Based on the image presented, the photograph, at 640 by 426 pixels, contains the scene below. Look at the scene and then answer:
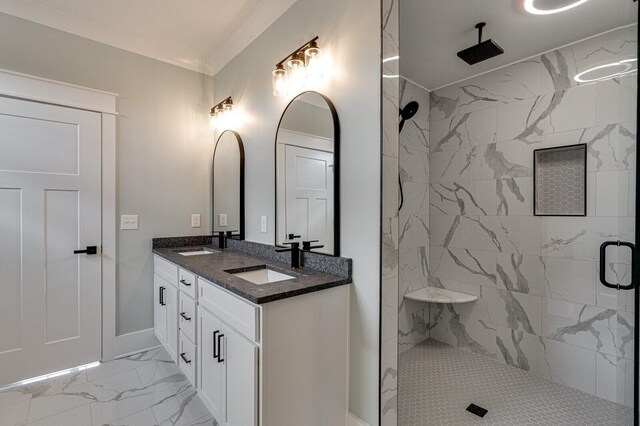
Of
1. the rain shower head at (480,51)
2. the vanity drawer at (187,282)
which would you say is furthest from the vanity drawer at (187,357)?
the rain shower head at (480,51)

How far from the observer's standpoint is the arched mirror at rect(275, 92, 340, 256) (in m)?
1.66

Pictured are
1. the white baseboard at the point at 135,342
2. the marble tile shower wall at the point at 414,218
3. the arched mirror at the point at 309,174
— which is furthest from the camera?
the marble tile shower wall at the point at 414,218

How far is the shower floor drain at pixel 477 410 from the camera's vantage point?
1.80 metres

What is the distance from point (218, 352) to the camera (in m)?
1.52

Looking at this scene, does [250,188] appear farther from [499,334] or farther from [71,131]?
[499,334]

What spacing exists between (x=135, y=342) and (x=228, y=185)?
1.61 meters

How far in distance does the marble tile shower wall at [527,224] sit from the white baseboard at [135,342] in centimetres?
266

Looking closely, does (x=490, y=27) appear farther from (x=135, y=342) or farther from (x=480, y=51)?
(x=135, y=342)

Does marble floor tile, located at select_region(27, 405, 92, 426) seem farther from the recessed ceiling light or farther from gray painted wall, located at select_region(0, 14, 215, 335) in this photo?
the recessed ceiling light

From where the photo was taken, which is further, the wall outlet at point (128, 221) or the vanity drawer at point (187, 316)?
the wall outlet at point (128, 221)

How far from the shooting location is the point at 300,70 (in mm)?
1813

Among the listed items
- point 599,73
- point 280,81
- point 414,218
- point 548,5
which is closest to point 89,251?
point 280,81

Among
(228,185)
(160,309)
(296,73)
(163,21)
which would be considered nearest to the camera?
(296,73)

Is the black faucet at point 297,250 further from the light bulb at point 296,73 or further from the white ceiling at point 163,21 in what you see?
the white ceiling at point 163,21
